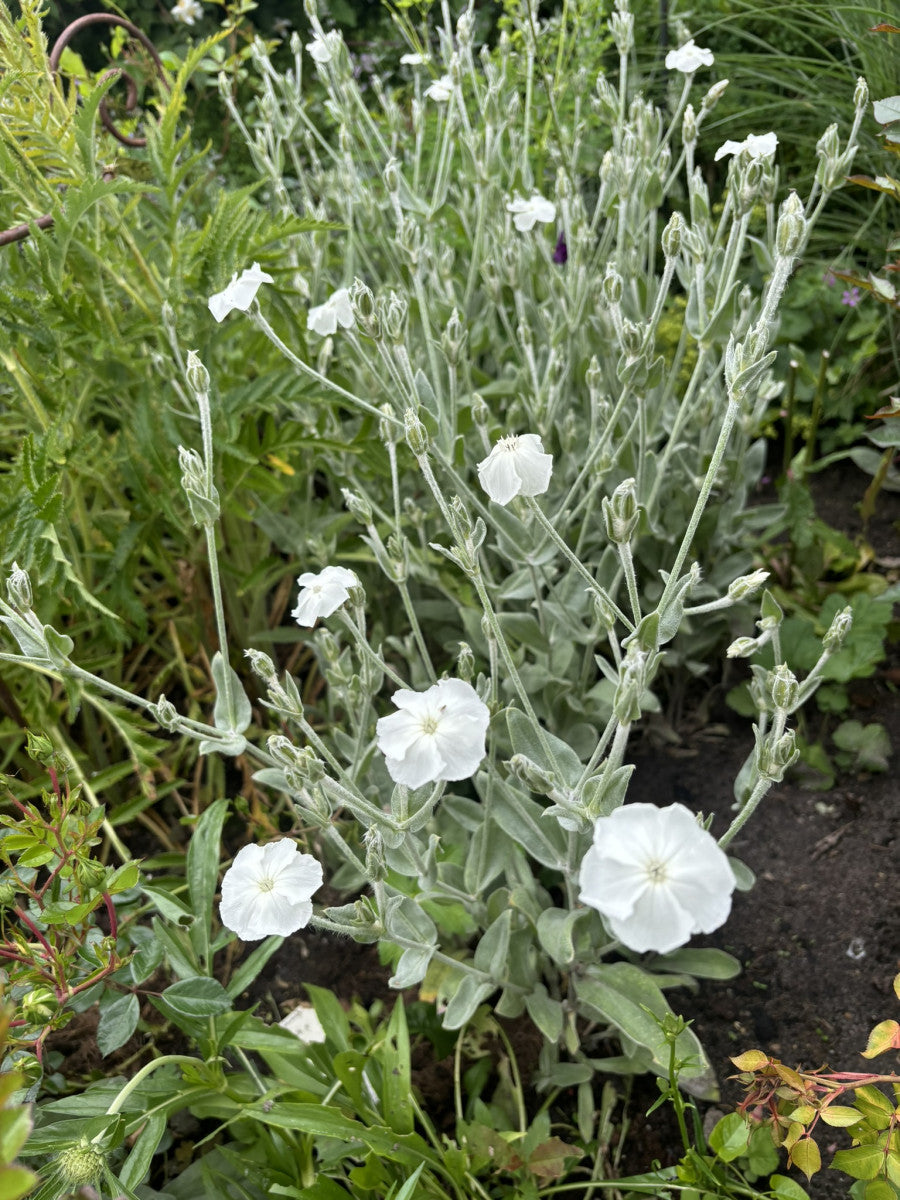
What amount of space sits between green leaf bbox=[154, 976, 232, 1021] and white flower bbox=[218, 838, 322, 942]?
0.13 metres

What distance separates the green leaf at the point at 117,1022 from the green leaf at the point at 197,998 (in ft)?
0.12

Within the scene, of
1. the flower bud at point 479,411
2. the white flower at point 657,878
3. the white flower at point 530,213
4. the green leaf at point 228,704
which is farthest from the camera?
the white flower at point 530,213

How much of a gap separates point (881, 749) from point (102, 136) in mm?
1541

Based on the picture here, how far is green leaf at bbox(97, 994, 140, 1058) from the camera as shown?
910mm

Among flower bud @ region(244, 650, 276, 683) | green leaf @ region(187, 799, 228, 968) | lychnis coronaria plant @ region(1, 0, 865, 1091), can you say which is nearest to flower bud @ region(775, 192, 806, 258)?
lychnis coronaria plant @ region(1, 0, 865, 1091)

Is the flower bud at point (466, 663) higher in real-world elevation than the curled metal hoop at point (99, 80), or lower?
lower

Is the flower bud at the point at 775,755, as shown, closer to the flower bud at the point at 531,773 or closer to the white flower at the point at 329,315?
the flower bud at the point at 531,773

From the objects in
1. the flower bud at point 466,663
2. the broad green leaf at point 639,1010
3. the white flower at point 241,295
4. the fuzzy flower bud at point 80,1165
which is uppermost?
the white flower at point 241,295

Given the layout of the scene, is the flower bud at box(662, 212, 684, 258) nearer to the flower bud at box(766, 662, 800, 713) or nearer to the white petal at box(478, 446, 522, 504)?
the white petal at box(478, 446, 522, 504)

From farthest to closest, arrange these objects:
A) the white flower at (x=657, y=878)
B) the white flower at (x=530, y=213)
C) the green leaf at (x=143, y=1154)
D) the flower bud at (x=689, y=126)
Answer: the white flower at (x=530, y=213) < the flower bud at (x=689, y=126) < the green leaf at (x=143, y=1154) < the white flower at (x=657, y=878)

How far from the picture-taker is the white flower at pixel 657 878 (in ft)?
2.04

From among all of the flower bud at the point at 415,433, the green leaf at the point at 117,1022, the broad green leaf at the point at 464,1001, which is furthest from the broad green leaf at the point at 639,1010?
the flower bud at the point at 415,433

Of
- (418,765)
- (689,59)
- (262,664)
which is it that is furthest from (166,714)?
(689,59)

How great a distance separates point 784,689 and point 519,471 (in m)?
0.29
